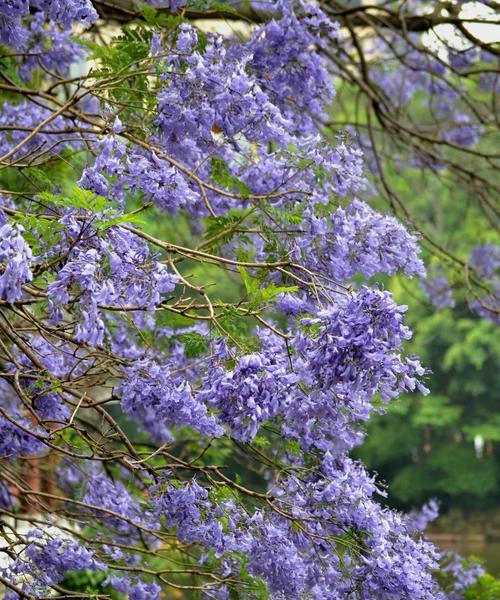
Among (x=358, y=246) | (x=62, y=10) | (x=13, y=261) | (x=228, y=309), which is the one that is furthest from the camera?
(x=358, y=246)

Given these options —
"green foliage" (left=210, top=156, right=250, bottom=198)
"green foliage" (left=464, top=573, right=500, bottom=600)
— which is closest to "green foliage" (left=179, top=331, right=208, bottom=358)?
"green foliage" (left=210, top=156, right=250, bottom=198)

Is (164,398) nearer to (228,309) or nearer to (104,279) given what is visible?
(228,309)

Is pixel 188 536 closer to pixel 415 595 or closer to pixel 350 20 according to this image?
pixel 415 595

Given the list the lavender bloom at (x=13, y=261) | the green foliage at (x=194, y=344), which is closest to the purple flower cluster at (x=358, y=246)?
the green foliage at (x=194, y=344)

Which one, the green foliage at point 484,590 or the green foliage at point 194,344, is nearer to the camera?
the green foliage at point 194,344

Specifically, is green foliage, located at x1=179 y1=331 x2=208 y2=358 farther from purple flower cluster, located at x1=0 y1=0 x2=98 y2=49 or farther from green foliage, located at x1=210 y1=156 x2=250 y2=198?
purple flower cluster, located at x1=0 y1=0 x2=98 y2=49

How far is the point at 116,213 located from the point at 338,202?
1.13 m

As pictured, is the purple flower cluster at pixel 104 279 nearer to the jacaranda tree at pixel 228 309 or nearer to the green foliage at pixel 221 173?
the jacaranda tree at pixel 228 309

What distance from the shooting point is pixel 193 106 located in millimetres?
3385

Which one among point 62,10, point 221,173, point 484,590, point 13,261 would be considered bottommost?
point 13,261

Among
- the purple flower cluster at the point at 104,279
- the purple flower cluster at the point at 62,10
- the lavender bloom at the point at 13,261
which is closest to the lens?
the lavender bloom at the point at 13,261

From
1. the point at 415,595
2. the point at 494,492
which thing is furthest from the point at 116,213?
the point at 494,492

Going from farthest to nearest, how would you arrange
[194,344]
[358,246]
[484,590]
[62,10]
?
[484,590] → [358,246] → [194,344] → [62,10]

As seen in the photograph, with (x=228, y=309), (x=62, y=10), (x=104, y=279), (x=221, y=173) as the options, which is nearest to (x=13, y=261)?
(x=104, y=279)
